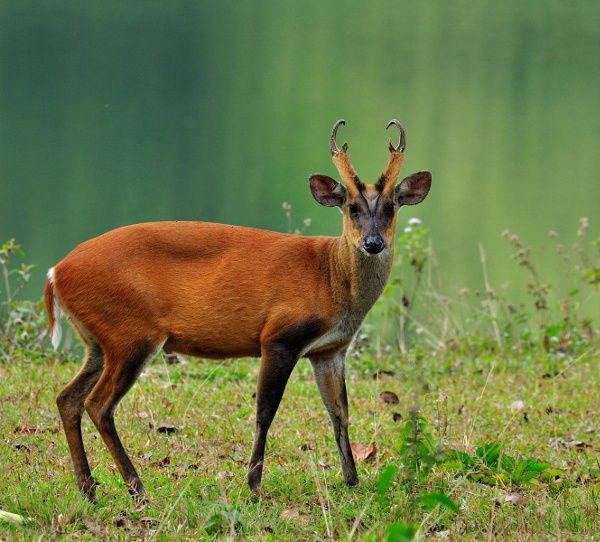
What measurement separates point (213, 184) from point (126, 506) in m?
11.3

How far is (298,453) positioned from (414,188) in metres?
1.52

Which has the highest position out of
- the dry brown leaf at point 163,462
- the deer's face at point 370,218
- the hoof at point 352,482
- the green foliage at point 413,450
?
the deer's face at point 370,218

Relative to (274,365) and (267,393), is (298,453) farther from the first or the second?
(274,365)

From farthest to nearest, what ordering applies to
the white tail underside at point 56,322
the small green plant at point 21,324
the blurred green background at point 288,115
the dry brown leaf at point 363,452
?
the blurred green background at point 288,115 → the small green plant at point 21,324 → the dry brown leaf at point 363,452 → the white tail underside at point 56,322

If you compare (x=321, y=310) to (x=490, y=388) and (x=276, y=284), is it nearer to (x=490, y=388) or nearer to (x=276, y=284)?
(x=276, y=284)

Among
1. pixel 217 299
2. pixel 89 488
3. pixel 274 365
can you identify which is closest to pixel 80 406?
pixel 89 488

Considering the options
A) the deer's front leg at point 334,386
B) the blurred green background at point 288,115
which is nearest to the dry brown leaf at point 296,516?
the deer's front leg at point 334,386

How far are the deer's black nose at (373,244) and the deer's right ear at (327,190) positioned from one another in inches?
16.6

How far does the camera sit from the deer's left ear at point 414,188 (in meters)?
4.89

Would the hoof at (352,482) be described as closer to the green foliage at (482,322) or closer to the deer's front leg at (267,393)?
the deer's front leg at (267,393)

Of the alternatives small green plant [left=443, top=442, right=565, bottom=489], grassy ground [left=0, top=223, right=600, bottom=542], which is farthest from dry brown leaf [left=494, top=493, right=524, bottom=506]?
small green plant [left=443, top=442, right=565, bottom=489]

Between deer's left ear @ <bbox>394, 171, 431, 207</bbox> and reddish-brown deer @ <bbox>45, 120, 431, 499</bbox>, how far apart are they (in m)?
0.08

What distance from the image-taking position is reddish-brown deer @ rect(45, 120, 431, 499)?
445cm

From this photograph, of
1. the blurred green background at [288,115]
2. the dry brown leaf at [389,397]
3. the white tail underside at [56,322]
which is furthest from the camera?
the blurred green background at [288,115]
